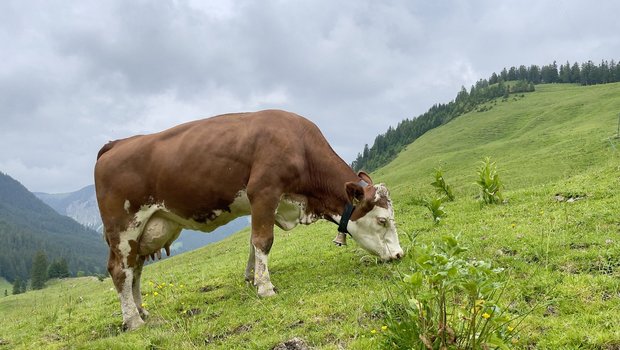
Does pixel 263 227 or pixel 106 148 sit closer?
pixel 263 227

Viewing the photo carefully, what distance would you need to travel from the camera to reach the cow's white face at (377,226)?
28.9 feet

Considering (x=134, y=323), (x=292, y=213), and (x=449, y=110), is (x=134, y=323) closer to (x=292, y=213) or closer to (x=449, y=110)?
(x=292, y=213)

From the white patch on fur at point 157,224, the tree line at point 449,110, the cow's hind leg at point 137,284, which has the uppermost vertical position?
the tree line at point 449,110

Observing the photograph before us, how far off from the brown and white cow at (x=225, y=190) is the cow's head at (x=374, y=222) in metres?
0.02

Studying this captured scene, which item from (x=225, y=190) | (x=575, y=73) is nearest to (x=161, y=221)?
(x=225, y=190)

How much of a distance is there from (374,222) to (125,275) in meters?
4.53

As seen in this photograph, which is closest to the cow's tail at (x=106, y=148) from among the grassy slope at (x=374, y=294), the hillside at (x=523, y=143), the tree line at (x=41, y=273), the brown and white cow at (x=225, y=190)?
the brown and white cow at (x=225, y=190)

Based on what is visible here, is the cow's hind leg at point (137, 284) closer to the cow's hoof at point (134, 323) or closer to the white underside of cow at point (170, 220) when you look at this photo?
the white underside of cow at point (170, 220)

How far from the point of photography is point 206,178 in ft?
28.0

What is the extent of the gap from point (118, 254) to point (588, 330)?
7152 mm

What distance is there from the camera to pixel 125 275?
832 centimetres

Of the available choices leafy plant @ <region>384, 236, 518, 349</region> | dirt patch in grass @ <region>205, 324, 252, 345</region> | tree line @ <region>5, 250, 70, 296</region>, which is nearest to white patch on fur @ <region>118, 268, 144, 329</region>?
dirt patch in grass @ <region>205, 324, 252, 345</region>

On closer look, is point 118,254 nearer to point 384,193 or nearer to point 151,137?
point 151,137

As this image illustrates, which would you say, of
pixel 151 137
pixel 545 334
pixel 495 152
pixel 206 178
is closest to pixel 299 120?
pixel 206 178
